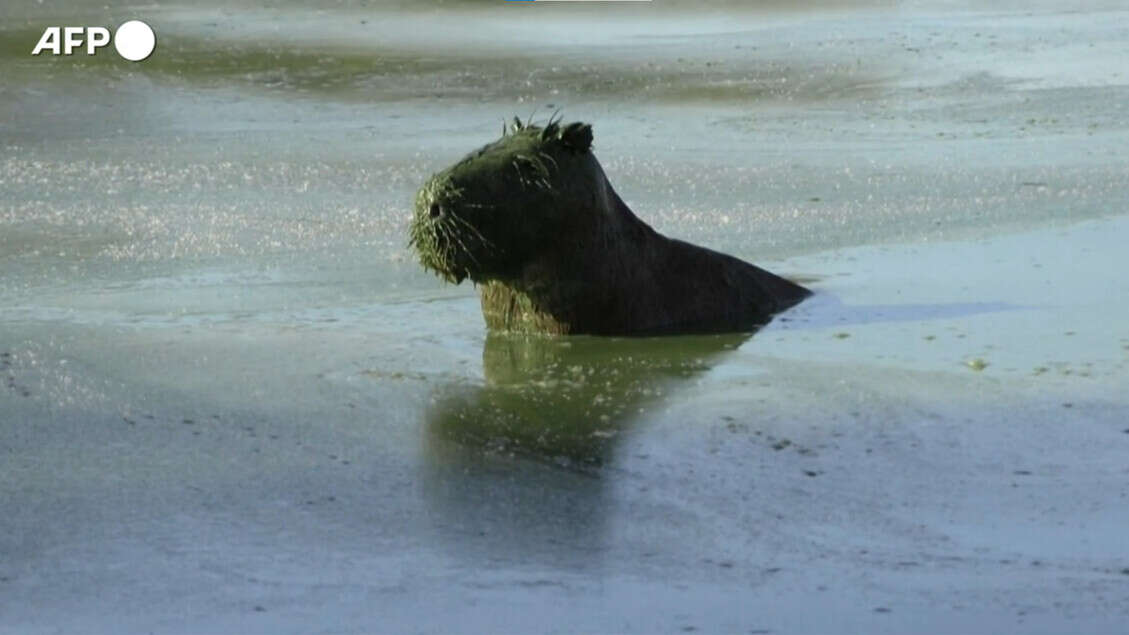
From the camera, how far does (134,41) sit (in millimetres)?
17312

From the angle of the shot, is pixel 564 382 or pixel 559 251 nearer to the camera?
pixel 564 382

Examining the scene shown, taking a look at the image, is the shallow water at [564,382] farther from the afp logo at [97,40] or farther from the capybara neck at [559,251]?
the afp logo at [97,40]

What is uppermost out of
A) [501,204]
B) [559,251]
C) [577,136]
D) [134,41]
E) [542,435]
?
[134,41]

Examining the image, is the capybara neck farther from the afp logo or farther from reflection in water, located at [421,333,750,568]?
the afp logo

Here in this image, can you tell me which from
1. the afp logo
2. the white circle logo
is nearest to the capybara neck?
the white circle logo

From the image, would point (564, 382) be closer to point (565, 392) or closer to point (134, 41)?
point (565, 392)

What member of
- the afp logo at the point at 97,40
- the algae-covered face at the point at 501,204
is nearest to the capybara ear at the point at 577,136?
the algae-covered face at the point at 501,204

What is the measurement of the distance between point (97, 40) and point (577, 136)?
973 centimetres

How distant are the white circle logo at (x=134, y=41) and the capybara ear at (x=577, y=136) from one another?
8866 mm

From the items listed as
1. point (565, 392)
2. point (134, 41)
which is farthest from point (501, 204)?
point (134, 41)

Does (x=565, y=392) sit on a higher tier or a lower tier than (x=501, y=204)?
lower

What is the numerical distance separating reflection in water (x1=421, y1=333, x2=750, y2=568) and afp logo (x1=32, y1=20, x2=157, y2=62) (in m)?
9.21

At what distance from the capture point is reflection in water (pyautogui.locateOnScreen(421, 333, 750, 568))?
6.01m

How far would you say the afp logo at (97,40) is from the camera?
17.0 metres
